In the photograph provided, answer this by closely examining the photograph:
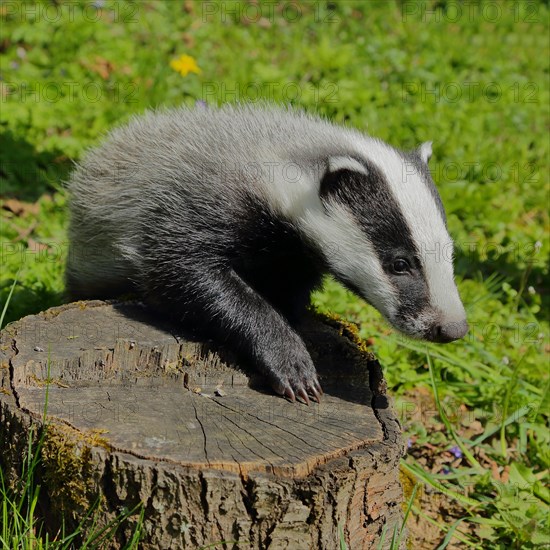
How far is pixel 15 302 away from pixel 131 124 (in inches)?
55.7

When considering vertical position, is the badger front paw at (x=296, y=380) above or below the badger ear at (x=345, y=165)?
below

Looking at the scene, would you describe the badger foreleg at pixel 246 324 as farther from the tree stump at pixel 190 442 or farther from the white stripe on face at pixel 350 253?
the white stripe on face at pixel 350 253

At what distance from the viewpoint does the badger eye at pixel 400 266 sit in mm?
3918

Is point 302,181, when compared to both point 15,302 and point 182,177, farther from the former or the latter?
point 15,302

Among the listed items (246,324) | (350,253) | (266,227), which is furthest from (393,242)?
(246,324)

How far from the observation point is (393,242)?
3920 millimetres

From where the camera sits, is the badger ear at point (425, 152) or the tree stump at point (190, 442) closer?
the tree stump at point (190, 442)

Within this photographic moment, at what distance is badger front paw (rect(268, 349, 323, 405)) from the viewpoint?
3873 mm

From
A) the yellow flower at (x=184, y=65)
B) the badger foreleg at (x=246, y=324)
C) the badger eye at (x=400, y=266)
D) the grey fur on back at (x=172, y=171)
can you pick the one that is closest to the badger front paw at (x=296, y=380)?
the badger foreleg at (x=246, y=324)

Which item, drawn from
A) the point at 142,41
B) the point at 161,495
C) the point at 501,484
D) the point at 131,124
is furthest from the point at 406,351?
the point at 142,41

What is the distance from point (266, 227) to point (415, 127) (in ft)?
15.3

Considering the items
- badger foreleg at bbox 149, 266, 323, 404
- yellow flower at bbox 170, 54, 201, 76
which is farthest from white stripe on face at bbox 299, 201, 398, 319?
yellow flower at bbox 170, 54, 201, 76

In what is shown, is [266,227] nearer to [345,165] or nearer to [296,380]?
[345,165]

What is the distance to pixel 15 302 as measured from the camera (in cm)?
548
